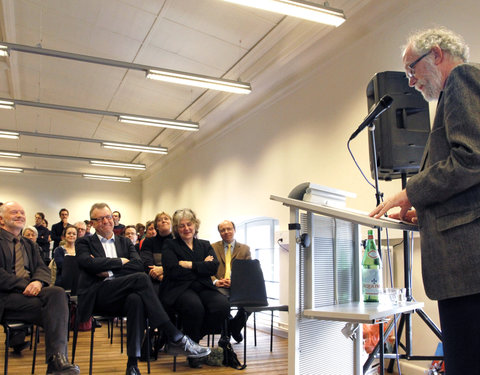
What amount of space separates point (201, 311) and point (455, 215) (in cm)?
267

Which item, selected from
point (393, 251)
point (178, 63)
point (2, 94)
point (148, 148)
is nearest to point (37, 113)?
point (2, 94)

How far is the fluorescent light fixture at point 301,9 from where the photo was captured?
12.1ft

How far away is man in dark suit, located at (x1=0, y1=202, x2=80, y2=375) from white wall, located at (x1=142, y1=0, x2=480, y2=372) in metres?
2.64

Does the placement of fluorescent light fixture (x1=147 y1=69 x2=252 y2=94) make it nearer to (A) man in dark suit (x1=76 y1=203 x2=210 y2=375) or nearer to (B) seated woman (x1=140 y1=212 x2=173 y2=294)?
(B) seated woman (x1=140 y1=212 x2=173 y2=294)

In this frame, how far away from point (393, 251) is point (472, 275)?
284cm

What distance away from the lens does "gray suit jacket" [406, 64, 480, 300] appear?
1069mm

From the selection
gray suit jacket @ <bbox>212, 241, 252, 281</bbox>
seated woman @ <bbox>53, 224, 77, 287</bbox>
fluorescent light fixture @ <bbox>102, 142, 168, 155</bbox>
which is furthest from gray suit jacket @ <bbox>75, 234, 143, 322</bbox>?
fluorescent light fixture @ <bbox>102, 142, 168, 155</bbox>

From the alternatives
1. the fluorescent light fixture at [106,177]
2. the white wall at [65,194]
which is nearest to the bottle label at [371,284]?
the fluorescent light fixture at [106,177]

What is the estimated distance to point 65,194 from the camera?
41.8 ft

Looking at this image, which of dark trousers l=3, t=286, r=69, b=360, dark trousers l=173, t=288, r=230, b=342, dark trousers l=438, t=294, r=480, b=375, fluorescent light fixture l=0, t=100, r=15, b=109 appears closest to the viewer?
dark trousers l=438, t=294, r=480, b=375

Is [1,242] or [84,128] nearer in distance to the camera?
[1,242]

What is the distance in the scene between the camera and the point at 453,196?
3.68 ft

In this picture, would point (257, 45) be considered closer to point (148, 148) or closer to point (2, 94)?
point (148, 148)

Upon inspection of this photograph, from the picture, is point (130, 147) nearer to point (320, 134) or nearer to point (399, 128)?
point (320, 134)
